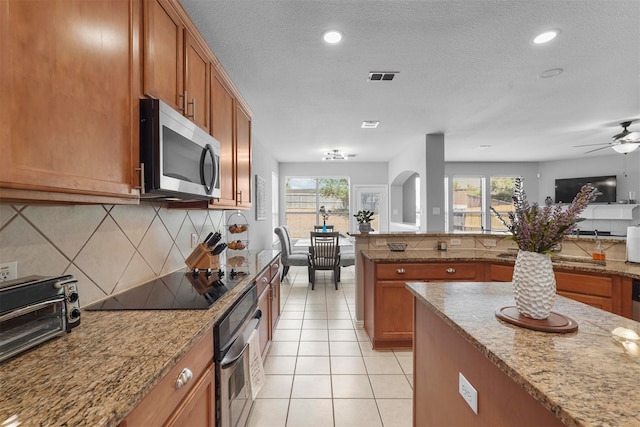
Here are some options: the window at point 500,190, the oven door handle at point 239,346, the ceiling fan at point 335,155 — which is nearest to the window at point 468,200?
the window at point 500,190

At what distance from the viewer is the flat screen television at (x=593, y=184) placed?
21.0ft

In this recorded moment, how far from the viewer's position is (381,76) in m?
2.50

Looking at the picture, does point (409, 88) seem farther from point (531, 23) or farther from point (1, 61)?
point (1, 61)

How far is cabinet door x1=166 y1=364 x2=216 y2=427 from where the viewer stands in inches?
36.4

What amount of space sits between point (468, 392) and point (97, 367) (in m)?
1.15

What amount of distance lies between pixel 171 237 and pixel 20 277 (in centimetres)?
106

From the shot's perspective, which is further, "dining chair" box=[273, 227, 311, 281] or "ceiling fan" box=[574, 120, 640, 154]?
"dining chair" box=[273, 227, 311, 281]

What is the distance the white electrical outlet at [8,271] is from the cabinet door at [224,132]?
1.15 meters

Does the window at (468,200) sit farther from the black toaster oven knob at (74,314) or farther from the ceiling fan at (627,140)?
the black toaster oven knob at (74,314)

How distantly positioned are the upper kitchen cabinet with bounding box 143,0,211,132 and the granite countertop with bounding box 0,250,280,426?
3.06ft

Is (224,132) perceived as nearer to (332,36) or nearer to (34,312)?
(332,36)

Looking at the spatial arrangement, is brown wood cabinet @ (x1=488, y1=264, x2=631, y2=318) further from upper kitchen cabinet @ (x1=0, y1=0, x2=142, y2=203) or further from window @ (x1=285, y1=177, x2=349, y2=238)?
window @ (x1=285, y1=177, x2=349, y2=238)

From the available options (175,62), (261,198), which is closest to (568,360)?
(175,62)

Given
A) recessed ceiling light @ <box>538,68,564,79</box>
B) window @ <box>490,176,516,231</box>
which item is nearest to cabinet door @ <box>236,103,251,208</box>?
recessed ceiling light @ <box>538,68,564,79</box>
